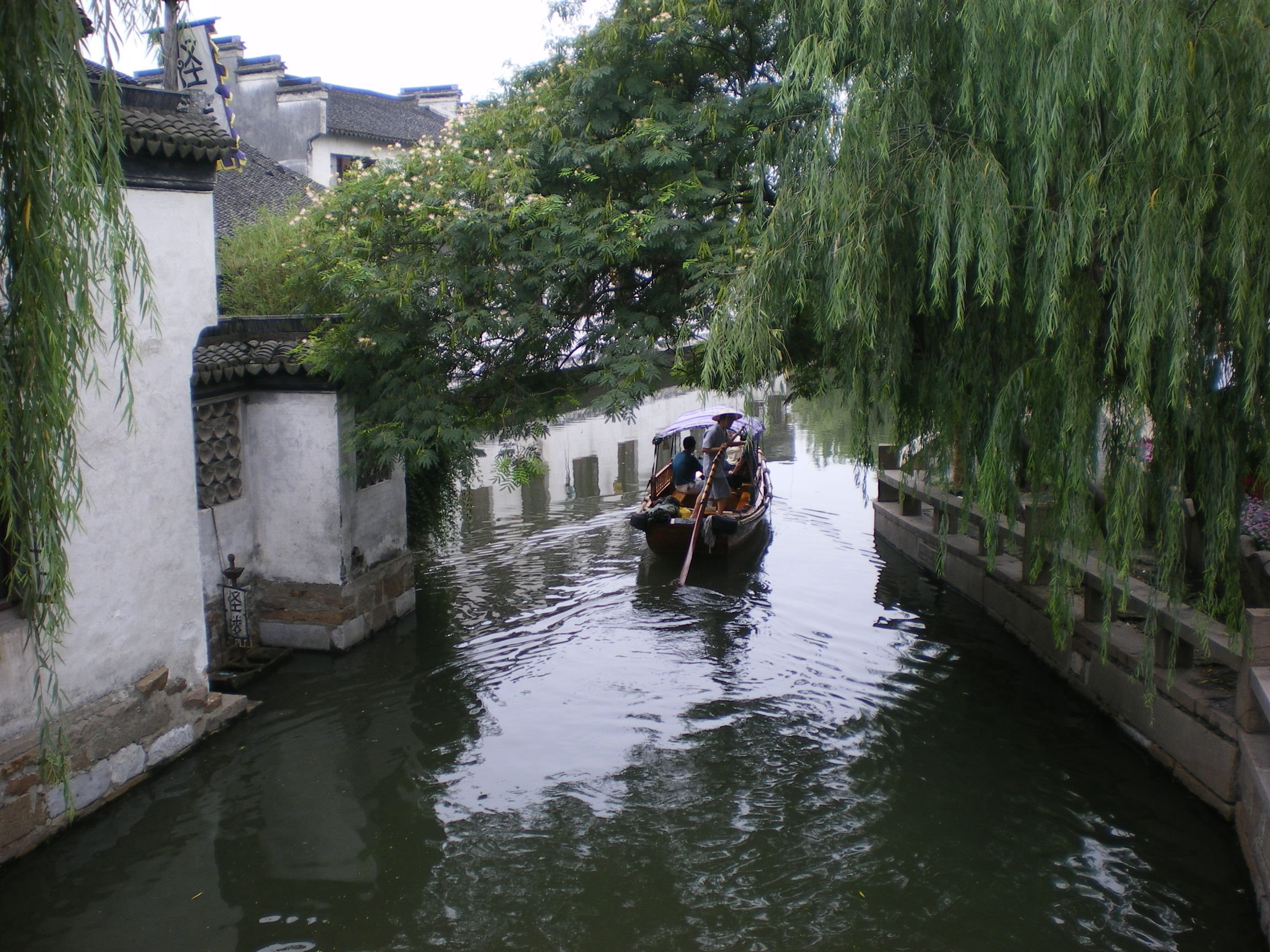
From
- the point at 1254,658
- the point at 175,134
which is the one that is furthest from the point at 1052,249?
the point at 175,134

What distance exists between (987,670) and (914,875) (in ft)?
12.1

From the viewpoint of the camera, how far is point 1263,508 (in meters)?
7.57

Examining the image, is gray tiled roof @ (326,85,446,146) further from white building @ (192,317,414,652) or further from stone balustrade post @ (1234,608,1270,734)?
stone balustrade post @ (1234,608,1270,734)

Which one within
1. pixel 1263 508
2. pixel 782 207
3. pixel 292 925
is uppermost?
pixel 782 207

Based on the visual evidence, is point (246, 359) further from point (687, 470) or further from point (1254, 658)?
point (1254, 658)

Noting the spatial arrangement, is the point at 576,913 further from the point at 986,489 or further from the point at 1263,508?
the point at 1263,508

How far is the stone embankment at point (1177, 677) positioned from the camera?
5.46 m

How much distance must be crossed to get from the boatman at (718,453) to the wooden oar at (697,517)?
0.04 metres

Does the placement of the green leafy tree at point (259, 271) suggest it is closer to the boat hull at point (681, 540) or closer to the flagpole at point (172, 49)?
the flagpole at point (172, 49)

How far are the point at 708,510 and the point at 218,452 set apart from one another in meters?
6.87

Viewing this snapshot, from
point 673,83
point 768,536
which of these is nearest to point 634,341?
point 673,83

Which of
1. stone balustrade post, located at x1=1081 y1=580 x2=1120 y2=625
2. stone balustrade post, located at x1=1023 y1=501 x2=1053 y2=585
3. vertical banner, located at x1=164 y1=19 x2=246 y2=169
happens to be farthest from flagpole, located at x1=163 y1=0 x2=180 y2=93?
stone balustrade post, located at x1=1081 y1=580 x2=1120 y2=625

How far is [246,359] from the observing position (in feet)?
30.2

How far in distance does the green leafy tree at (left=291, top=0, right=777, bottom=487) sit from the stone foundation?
4.73ft
